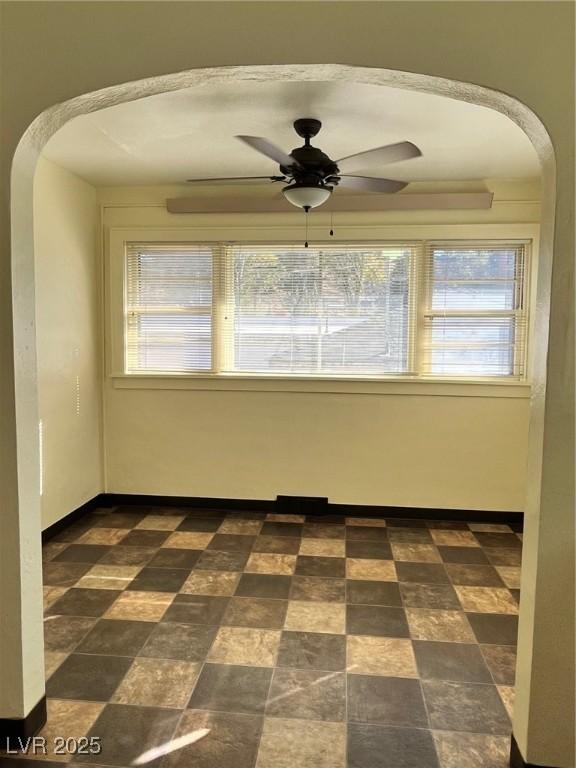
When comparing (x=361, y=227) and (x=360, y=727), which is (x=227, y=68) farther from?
(x=361, y=227)

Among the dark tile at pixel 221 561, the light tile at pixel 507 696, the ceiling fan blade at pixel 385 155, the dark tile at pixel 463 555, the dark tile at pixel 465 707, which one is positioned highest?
the ceiling fan blade at pixel 385 155

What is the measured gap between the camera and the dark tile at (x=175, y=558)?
3.25m

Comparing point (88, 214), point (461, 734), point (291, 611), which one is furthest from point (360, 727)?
point (88, 214)

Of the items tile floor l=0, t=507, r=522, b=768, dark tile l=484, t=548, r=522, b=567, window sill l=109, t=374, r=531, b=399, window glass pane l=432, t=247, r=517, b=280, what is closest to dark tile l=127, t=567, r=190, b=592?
tile floor l=0, t=507, r=522, b=768

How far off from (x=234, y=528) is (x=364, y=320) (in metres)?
1.91

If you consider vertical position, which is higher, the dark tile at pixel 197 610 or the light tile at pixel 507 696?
the light tile at pixel 507 696

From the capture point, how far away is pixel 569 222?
144 cm

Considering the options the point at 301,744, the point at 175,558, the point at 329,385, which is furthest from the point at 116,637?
the point at 329,385

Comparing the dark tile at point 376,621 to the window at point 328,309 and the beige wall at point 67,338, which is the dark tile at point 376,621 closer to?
the window at point 328,309

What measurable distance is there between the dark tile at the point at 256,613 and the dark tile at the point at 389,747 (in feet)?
2.54

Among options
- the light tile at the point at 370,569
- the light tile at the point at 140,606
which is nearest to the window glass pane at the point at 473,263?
the light tile at the point at 370,569

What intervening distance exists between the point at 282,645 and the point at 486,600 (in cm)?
123

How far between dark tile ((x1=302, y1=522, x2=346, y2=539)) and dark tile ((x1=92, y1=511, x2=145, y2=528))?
1337 millimetres

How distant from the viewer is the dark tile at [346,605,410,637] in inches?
99.0
